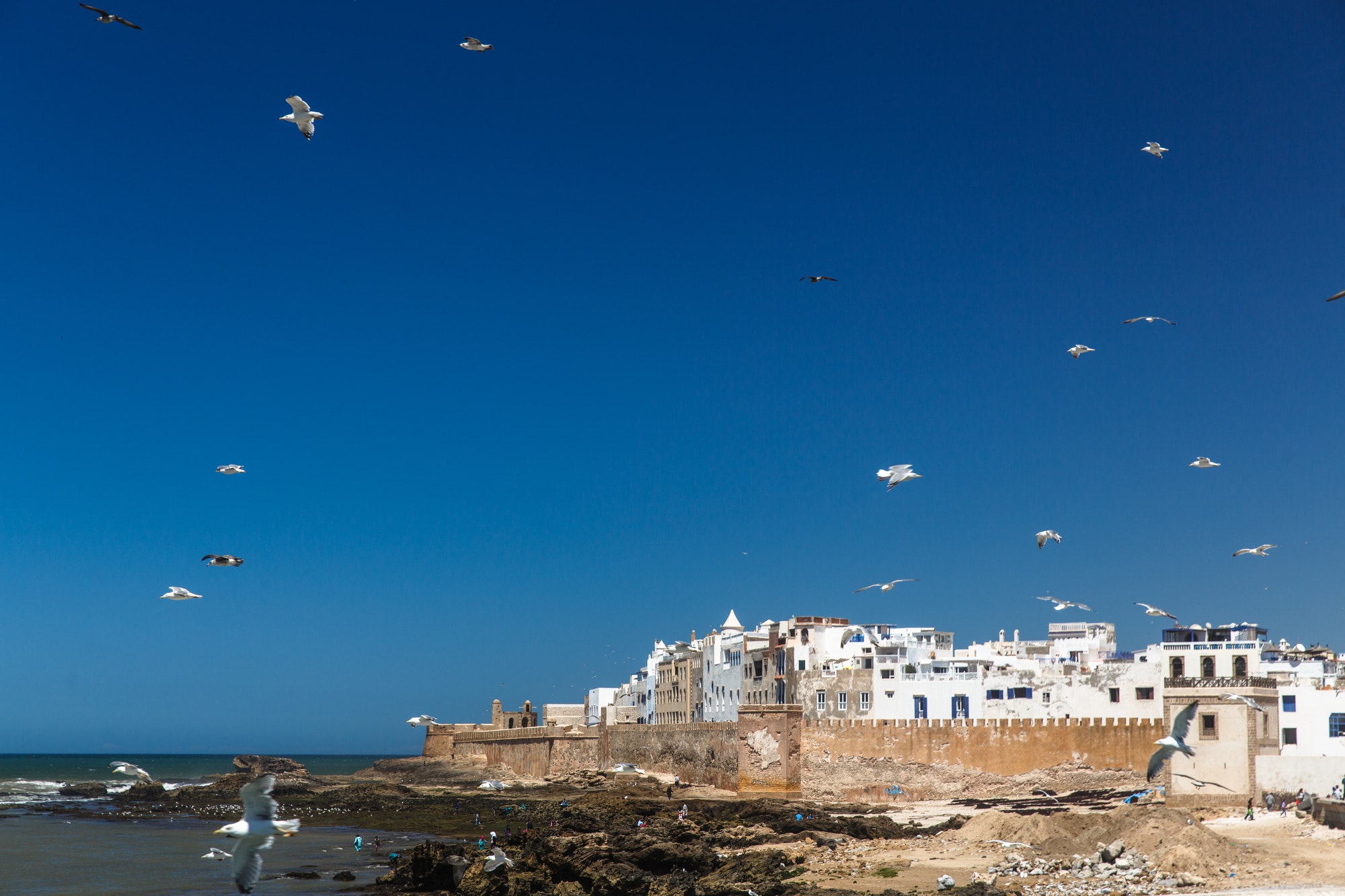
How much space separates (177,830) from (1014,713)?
119 ft

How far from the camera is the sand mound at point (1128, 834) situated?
27359mm

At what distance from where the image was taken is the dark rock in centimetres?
7894

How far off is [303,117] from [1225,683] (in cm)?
3120

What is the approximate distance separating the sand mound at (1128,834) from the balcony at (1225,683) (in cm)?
766

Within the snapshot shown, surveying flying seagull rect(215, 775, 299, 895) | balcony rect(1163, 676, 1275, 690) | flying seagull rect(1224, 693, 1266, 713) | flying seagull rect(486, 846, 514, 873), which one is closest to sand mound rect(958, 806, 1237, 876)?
flying seagull rect(1224, 693, 1266, 713)

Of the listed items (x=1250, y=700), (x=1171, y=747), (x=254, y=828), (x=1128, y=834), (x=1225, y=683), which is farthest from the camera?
(x=1225, y=683)

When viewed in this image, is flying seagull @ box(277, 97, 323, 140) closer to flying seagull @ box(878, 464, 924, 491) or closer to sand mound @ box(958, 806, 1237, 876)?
flying seagull @ box(878, 464, 924, 491)

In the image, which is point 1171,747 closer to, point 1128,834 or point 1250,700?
point 1128,834

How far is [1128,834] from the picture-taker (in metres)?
29.3

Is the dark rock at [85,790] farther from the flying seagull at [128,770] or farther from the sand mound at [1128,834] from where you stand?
the sand mound at [1128,834]

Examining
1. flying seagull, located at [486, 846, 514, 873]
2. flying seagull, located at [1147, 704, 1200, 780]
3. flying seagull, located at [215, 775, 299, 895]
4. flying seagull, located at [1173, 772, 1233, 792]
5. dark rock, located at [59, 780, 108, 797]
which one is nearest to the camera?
flying seagull, located at [215, 775, 299, 895]

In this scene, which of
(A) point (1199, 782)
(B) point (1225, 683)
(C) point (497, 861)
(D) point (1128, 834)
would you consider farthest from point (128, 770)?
(B) point (1225, 683)

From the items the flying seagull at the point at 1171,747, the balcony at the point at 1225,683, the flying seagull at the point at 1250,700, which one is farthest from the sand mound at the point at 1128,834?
the balcony at the point at 1225,683

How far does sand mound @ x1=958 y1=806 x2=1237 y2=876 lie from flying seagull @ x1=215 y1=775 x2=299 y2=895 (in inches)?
758
